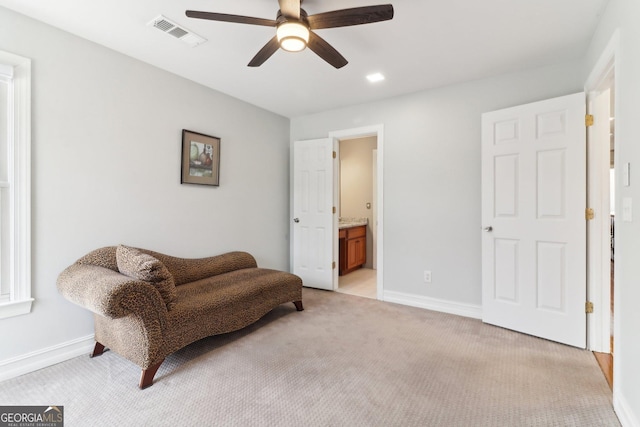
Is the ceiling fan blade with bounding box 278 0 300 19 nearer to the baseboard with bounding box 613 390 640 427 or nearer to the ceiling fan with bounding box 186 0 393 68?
the ceiling fan with bounding box 186 0 393 68

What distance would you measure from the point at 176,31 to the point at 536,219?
3.24 m

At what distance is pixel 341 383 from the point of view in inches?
75.5

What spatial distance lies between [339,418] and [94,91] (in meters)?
2.91

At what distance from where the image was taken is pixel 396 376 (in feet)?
6.56

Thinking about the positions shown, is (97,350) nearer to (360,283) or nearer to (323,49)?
(323,49)

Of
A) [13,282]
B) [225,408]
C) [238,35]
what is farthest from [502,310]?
[13,282]

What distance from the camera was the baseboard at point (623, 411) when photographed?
144 cm

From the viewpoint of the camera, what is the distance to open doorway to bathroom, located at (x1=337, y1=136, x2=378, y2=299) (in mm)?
5109

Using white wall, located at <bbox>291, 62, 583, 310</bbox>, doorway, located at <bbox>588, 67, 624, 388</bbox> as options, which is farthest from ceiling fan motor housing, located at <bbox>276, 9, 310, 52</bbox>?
doorway, located at <bbox>588, 67, 624, 388</bbox>

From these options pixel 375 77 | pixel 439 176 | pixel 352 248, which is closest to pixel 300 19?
pixel 375 77

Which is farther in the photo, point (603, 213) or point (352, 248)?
point (352, 248)

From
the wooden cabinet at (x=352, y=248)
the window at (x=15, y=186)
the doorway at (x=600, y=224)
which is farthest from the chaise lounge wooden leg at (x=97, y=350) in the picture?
the doorway at (x=600, y=224)

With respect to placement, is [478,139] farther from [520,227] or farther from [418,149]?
[520,227]

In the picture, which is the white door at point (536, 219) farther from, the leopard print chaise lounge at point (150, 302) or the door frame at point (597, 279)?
the leopard print chaise lounge at point (150, 302)
